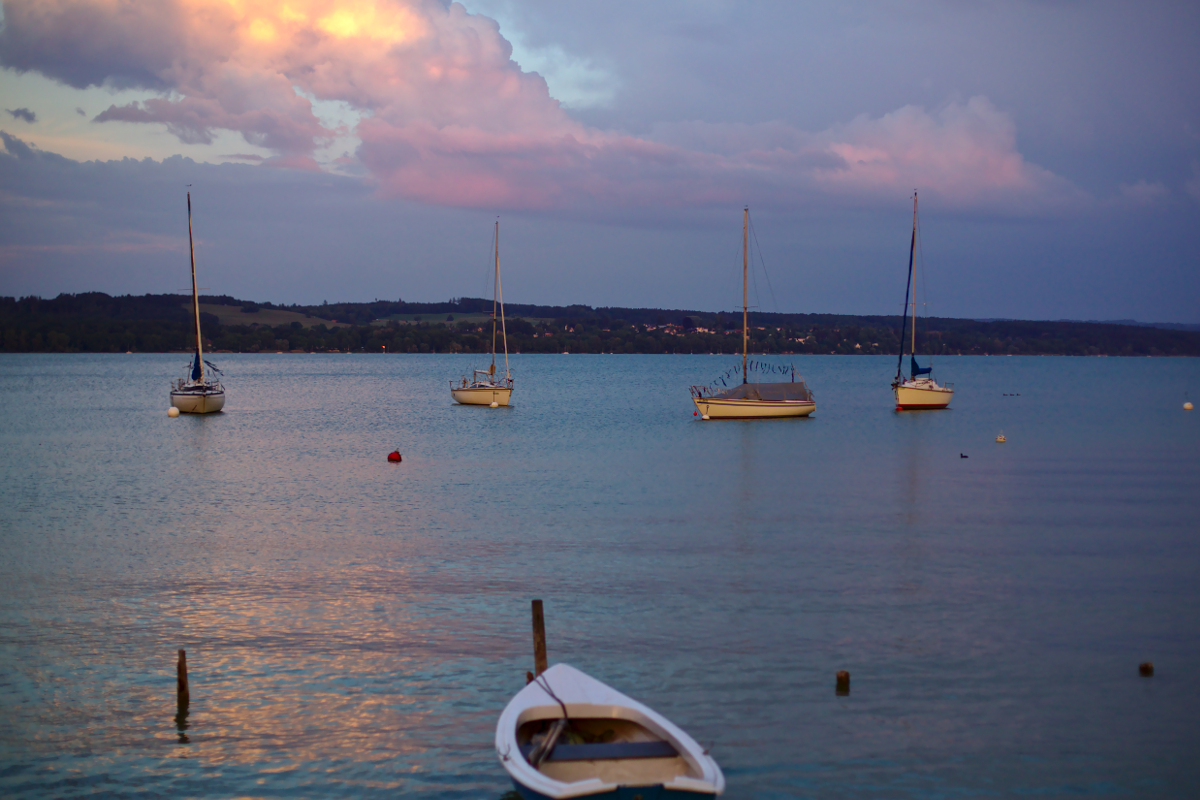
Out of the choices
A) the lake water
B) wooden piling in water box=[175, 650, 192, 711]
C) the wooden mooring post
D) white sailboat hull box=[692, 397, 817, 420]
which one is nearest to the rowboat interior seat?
the lake water

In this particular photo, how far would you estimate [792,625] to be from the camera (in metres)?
18.8

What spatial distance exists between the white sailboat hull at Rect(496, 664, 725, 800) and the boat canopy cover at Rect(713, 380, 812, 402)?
54.5 meters

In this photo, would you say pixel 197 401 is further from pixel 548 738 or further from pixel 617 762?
pixel 617 762

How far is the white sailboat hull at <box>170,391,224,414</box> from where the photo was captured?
237ft

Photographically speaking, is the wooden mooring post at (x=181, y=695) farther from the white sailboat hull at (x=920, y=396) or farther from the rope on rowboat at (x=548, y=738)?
the white sailboat hull at (x=920, y=396)

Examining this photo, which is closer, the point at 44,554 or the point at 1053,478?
the point at 44,554

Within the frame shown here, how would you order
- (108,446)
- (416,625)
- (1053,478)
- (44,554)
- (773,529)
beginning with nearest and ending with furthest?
(416,625) → (44,554) → (773,529) → (1053,478) → (108,446)

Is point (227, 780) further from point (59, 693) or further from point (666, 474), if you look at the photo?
point (666, 474)

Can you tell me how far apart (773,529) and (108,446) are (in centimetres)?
3936

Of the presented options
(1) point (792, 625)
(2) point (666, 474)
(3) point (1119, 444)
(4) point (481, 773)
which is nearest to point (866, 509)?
(2) point (666, 474)

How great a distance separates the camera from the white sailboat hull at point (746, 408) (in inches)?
2586

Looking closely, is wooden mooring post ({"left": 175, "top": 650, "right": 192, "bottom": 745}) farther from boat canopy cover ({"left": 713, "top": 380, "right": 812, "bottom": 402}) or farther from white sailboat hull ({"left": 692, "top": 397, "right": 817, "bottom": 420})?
white sailboat hull ({"left": 692, "top": 397, "right": 817, "bottom": 420})

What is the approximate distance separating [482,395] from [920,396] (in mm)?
34444

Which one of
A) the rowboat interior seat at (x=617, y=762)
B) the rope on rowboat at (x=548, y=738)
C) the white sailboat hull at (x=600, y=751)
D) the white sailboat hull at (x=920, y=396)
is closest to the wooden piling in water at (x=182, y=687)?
the white sailboat hull at (x=600, y=751)
